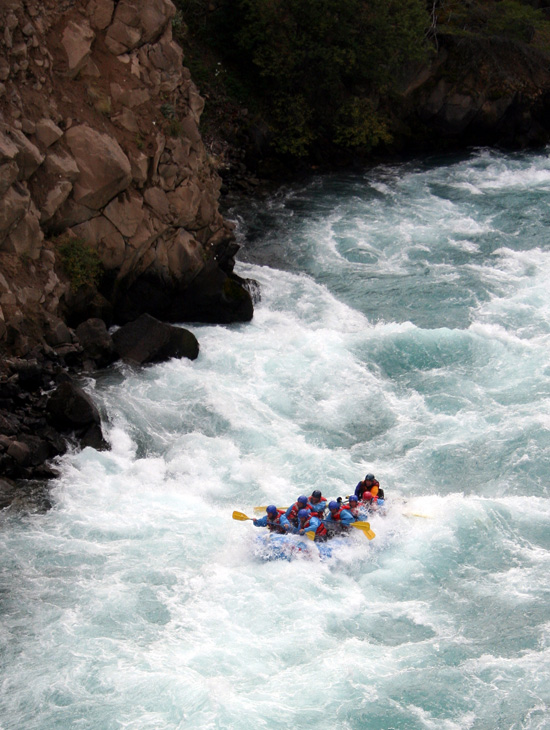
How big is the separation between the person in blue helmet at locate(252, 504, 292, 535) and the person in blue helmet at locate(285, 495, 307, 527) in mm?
110

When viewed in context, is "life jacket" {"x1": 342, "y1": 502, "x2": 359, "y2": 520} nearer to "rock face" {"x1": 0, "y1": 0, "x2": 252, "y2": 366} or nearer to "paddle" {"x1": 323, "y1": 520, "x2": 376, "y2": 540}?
"paddle" {"x1": 323, "y1": 520, "x2": 376, "y2": 540}

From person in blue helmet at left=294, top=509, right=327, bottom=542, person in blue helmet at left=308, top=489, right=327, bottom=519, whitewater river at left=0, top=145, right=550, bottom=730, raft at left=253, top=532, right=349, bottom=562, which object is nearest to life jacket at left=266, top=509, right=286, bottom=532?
raft at left=253, top=532, right=349, bottom=562

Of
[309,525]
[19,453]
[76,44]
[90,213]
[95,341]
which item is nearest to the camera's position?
[309,525]

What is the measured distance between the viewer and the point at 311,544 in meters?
13.5

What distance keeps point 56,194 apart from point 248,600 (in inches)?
342

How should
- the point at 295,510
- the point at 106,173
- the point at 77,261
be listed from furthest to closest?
1. the point at 106,173
2. the point at 77,261
3. the point at 295,510

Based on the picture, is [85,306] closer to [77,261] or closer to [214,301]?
[77,261]

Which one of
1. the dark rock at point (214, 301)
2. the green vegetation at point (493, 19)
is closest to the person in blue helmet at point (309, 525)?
the dark rock at point (214, 301)

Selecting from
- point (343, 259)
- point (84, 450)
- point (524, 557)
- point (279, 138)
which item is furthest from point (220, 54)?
point (524, 557)

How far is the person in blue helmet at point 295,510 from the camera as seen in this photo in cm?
1372

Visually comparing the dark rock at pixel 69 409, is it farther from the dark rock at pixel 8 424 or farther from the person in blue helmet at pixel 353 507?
the person in blue helmet at pixel 353 507

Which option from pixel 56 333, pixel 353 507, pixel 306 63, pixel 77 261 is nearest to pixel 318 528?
pixel 353 507

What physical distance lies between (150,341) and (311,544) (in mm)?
5956

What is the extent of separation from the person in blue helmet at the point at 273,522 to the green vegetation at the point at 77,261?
6.34 m
